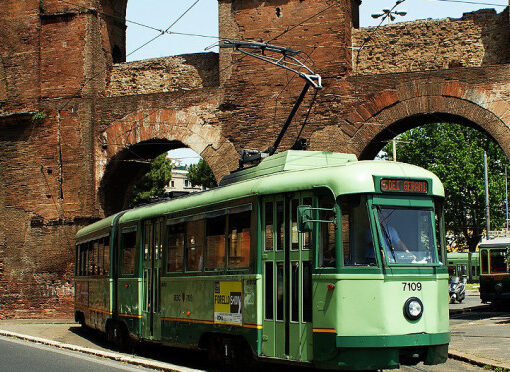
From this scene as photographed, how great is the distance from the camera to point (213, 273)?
36.5 ft

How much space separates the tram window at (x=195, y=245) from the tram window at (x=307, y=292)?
249cm

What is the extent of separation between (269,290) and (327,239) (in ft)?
3.57

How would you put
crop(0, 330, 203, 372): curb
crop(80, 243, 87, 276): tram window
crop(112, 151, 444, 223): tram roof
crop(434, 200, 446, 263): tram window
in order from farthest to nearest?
crop(80, 243, 87, 276): tram window < crop(0, 330, 203, 372): curb < crop(434, 200, 446, 263): tram window < crop(112, 151, 444, 223): tram roof

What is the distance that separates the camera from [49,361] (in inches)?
482

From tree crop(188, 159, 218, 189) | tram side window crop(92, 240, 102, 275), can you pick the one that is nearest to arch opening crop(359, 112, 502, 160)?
tram side window crop(92, 240, 102, 275)

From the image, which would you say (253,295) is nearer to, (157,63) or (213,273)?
(213,273)

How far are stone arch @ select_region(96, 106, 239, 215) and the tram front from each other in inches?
465

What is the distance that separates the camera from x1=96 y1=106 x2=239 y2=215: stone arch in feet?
69.7

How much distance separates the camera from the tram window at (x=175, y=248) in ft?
40.0

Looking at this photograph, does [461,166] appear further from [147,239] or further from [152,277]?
[152,277]

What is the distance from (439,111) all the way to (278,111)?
3.93m

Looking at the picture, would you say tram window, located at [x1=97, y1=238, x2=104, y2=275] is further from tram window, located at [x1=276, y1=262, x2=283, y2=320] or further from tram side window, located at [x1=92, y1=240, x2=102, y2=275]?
tram window, located at [x1=276, y1=262, x2=283, y2=320]

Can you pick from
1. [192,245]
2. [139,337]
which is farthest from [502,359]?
[139,337]

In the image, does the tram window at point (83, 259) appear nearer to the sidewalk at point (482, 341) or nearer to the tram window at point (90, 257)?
the tram window at point (90, 257)
